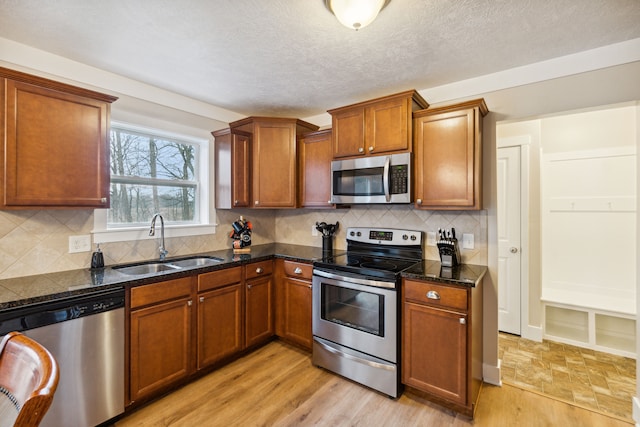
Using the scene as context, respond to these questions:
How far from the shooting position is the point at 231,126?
316 cm

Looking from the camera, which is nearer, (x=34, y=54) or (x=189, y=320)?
(x=34, y=54)

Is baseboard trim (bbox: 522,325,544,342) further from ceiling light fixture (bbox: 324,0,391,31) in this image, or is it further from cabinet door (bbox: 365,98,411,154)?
ceiling light fixture (bbox: 324,0,391,31)

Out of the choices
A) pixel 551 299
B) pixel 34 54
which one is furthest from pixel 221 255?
pixel 551 299

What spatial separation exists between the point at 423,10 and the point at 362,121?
108cm

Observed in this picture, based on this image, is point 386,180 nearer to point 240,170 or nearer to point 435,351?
point 435,351

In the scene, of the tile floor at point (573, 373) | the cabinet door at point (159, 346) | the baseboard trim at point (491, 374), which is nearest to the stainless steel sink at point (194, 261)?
the cabinet door at point (159, 346)

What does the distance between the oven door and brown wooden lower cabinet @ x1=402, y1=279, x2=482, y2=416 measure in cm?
11

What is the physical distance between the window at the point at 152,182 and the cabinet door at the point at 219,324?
0.81 metres

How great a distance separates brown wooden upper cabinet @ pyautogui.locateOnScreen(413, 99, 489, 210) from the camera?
217 centimetres

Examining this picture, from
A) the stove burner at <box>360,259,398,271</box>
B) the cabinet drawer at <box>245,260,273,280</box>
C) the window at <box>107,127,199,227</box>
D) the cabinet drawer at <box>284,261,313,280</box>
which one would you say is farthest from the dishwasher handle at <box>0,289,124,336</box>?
the stove burner at <box>360,259,398,271</box>

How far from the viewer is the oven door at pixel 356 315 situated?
216cm

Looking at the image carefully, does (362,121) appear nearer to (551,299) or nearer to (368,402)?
(368,402)

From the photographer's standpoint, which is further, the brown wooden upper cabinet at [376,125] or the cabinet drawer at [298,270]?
the cabinet drawer at [298,270]

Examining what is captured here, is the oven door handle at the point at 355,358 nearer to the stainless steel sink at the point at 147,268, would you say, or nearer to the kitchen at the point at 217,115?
the kitchen at the point at 217,115
